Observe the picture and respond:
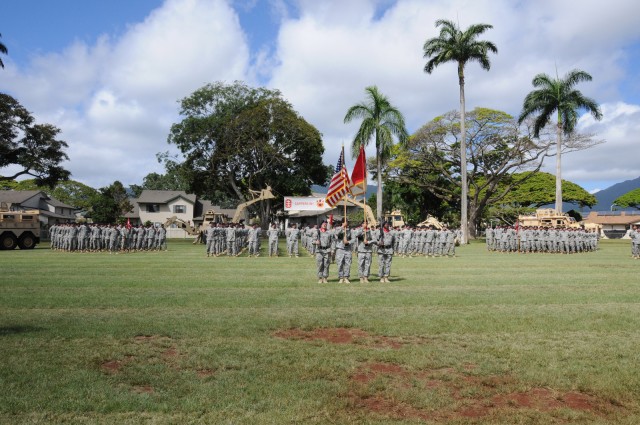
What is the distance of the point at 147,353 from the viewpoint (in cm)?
743

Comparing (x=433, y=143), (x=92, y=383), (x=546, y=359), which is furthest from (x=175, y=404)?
(x=433, y=143)

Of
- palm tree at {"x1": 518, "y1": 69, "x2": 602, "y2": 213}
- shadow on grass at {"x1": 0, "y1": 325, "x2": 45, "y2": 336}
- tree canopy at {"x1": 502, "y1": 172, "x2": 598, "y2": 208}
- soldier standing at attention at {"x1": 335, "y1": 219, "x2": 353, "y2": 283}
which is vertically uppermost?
palm tree at {"x1": 518, "y1": 69, "x2": 602, "y2": 213}

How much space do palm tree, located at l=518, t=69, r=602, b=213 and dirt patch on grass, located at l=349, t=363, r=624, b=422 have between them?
4103 centimetres

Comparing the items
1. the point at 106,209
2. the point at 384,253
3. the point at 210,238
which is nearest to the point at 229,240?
the point at 210,238

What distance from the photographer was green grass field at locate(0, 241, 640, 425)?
18.1 ft

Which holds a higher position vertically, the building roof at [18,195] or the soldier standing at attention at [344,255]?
the building roof at [18,195]

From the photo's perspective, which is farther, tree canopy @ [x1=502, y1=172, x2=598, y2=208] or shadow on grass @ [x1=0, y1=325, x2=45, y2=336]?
tree canopy @ [x1=502, y1=172, x2=598, y2=208]

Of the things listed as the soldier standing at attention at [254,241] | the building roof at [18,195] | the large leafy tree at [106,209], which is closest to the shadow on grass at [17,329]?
the soldier standing at attention at [254,241]

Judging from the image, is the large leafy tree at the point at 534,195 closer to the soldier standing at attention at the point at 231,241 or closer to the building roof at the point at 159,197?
the building roof at the point at 159,197

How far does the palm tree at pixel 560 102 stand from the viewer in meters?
43.4

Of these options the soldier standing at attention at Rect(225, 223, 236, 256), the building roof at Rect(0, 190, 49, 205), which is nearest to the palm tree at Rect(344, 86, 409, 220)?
the soldier standing at attention at Rect(225, 223, 236, 256)

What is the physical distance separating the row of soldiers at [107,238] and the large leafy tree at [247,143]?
688 inches

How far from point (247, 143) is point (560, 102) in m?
26.3

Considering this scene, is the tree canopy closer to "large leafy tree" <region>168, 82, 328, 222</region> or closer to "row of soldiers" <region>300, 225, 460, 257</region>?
"large leafy tree" <region>168, 82, 328, 222</region>
